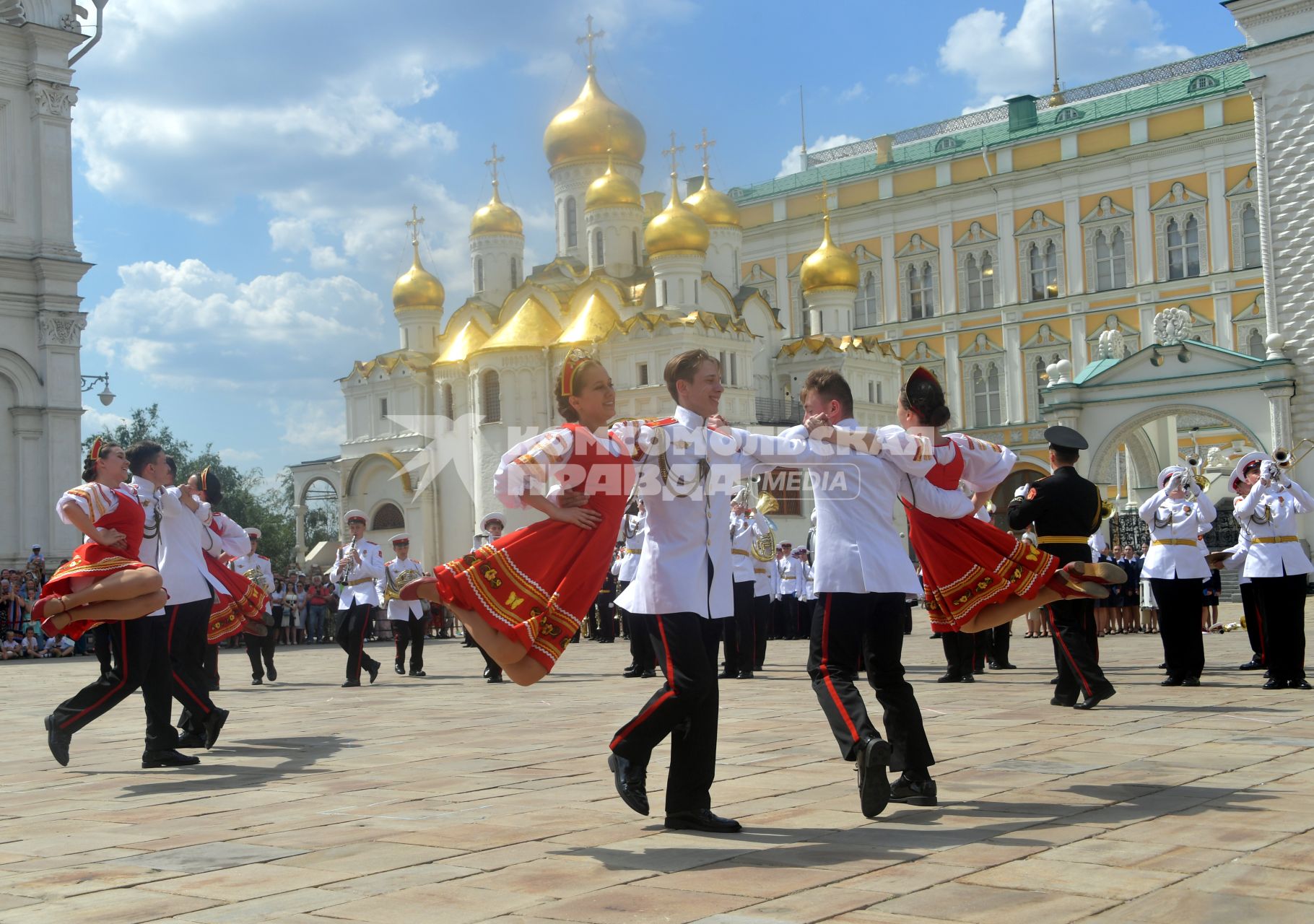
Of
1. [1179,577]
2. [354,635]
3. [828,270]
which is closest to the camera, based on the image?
[1179,577]

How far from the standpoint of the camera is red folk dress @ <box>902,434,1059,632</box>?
7.14m

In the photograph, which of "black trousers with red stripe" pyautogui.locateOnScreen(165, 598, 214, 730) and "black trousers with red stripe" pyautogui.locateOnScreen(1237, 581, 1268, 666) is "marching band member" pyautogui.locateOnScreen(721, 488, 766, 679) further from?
"black trousers with red stripe" pyautogui.locateOnScreen(165, 598, 214, 730)

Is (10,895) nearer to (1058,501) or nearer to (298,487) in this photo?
(1058,501)

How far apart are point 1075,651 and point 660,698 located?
486 cm

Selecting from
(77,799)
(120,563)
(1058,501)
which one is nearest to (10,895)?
(77,799)

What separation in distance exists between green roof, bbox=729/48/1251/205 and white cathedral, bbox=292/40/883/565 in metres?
5.65

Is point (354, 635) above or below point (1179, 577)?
below

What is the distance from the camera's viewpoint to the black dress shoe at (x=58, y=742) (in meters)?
8.13

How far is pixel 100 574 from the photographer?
26.4 feet

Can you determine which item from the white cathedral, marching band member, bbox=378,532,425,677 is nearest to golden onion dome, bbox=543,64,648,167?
the white cathedral

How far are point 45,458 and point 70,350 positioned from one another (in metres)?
2.54

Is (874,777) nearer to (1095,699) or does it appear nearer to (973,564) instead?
(973,564)

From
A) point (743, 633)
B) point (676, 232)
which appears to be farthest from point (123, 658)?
point (676, 232)

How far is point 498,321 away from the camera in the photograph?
183 feet
